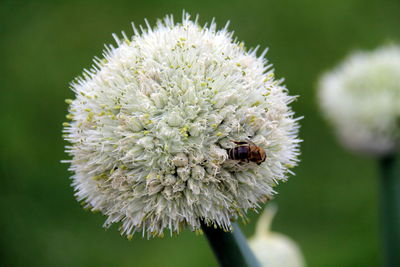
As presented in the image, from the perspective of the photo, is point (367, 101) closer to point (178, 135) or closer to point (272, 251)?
point (272, 251)

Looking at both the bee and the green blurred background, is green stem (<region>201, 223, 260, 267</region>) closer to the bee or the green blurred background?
the bee

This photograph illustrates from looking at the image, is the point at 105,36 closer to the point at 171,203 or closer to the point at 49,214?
the point at 49,214

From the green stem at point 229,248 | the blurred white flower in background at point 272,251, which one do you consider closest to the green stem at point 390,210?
the blurred white flower in background at point 272,251

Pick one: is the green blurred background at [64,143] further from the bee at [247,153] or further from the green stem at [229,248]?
the bee at [247,153]

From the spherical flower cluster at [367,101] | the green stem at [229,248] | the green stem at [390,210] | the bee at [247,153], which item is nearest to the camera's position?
the bee at [247,153]

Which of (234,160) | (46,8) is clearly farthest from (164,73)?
(46,8)
